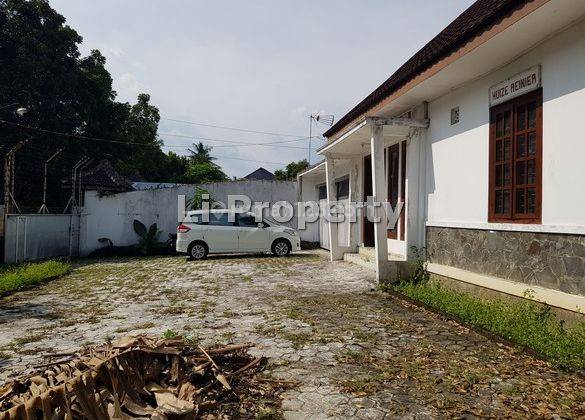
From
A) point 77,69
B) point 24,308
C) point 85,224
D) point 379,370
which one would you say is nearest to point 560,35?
point 379,370

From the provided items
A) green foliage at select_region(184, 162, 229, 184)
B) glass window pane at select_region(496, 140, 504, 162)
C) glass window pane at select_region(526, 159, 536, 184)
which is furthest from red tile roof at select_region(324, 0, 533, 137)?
green foliage at select_region(184, 162, 229, 184)

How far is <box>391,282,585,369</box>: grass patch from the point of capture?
423cm

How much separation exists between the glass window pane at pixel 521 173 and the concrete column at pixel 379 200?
285cm

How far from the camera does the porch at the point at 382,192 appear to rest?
8344 mm

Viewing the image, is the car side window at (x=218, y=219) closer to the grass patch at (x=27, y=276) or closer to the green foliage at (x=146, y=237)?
the green foliage at (x=146, y=237)

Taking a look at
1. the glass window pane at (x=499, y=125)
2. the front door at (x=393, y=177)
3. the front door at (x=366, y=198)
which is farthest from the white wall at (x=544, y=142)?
the front door at (x=366, y=198)

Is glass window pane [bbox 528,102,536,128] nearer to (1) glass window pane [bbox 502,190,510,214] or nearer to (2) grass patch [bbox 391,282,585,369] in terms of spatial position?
(1) glass window pane [bbox 502,190,510,214]

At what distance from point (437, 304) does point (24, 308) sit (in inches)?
258

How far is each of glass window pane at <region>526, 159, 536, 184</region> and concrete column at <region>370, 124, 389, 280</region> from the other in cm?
302

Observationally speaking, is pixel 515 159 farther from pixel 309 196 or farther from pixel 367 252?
pixel 309 196

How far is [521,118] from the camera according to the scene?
5.86m

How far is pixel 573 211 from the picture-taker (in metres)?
4.89

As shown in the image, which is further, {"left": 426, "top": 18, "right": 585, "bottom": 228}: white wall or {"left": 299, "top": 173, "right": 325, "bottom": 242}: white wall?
{"left": 299, "top": 173, "right": 325, "bottom": 242}: white wall

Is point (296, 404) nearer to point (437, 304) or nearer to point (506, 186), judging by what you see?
point (437, 304)
